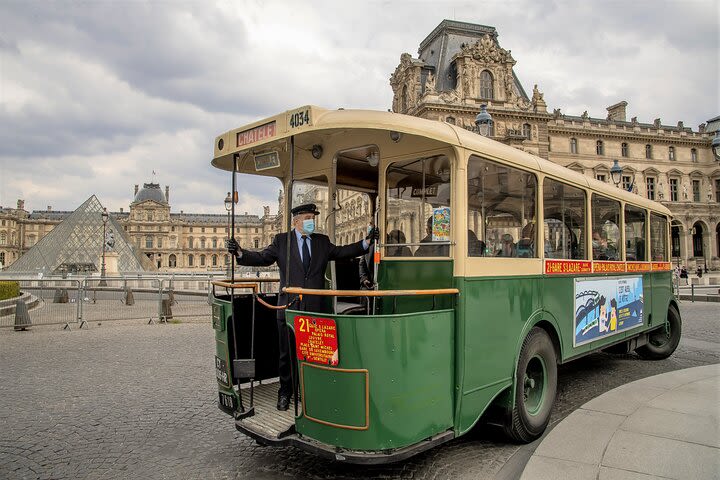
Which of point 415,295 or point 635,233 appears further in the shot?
point 635,233

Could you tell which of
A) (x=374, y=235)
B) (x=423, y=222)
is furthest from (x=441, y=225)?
(x=374, y=235)

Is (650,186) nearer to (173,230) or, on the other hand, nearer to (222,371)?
(222,371)

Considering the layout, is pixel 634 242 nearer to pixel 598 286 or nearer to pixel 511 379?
pixel 598 286

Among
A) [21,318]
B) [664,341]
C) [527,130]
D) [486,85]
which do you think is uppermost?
[486,85]

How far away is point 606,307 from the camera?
718cm

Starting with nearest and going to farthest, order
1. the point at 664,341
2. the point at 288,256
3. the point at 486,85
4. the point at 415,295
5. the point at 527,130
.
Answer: the point at 415,295 < the point at 288,256 < the point at 664,341 < the point at 486,85 < the point at 527,130

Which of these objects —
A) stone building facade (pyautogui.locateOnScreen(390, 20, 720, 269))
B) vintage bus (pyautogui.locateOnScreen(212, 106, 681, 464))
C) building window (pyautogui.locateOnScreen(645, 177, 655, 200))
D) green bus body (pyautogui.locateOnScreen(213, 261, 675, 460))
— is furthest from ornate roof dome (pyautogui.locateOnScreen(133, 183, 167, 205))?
green bus body (pyautogui.locateOnScreen(213, 261, 675, 460))

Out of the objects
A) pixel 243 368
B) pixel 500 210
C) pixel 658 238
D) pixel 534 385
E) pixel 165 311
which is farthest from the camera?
pixel 165 311

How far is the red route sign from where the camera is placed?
373 centimetres

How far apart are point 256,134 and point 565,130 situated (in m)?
72.3

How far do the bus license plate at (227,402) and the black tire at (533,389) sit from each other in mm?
2722

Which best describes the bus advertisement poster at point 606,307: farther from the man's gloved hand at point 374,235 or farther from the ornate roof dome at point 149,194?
the ornate roof dome at point 149,194

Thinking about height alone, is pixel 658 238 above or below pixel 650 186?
below

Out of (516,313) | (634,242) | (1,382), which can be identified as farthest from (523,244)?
(1,382)
